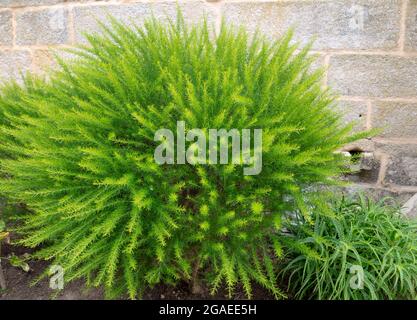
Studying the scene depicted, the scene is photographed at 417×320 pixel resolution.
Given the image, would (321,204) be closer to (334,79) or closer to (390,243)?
(390,243)

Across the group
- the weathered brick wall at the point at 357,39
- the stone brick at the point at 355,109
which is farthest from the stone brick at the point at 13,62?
the stone brick at the point at 355,109

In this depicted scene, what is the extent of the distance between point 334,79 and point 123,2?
1789mm

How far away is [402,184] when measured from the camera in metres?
3.40

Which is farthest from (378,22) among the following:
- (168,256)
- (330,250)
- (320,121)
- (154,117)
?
(168,256)

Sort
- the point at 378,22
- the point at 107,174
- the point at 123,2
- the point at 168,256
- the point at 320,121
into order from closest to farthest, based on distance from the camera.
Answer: the point at 107,174 → the point at 168,256 → the point at 320,121 → the point at 378,22 → the point at 123,2

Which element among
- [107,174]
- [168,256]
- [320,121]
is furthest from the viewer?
[320,121]

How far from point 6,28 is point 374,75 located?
10.1 ft

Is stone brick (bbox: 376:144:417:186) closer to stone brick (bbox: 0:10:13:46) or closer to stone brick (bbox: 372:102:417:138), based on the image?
stone brick (bbox: 372:102:417:138)

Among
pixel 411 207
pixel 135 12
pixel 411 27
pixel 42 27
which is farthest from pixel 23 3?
pixel 411 207

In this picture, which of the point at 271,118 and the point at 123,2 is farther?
the point at 123,2

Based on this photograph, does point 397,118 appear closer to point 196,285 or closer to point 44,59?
point 196,285

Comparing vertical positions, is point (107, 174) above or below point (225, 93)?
below

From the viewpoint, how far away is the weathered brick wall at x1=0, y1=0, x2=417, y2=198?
3.13 meters

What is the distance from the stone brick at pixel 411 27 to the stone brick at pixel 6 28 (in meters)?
3.21
